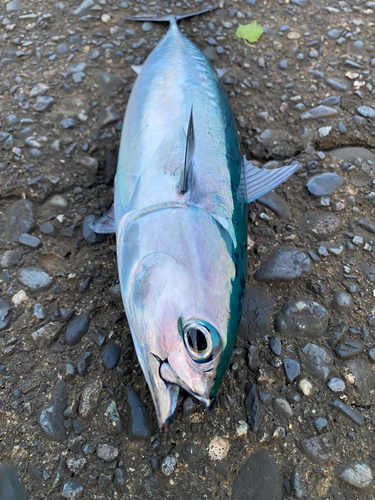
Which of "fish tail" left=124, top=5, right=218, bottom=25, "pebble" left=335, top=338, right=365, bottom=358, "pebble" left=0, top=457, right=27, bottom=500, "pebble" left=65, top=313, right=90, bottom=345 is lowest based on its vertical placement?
"pebble" left=0, top=457, right=27, bottom=500

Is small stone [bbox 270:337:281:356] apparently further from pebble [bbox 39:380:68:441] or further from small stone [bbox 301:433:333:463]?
pebble [bbox 39:380:68:441]

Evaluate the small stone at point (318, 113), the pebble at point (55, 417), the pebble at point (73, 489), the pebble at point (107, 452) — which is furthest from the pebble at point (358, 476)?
the small stone at point (318, 113)

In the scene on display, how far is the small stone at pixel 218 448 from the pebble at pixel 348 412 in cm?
57

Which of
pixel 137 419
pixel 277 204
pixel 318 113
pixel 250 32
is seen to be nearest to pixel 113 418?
pixel 137 419

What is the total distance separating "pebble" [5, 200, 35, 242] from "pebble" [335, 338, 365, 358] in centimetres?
198

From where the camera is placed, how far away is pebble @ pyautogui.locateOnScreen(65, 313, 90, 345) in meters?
2.00

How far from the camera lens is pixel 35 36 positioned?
3.42 metres

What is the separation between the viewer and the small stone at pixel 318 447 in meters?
1.72

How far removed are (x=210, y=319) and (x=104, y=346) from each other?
731mm

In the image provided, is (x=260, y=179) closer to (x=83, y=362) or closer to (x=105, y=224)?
(x=105, y=224)

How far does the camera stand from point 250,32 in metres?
3.61

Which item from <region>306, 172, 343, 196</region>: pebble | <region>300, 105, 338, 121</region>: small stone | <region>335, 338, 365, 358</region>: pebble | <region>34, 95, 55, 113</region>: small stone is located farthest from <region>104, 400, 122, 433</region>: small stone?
<region>300, 105, 338, 121</region>: small stone

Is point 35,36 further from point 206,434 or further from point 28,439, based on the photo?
point 206,434

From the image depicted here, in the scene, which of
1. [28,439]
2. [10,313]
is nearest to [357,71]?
[10,313]
